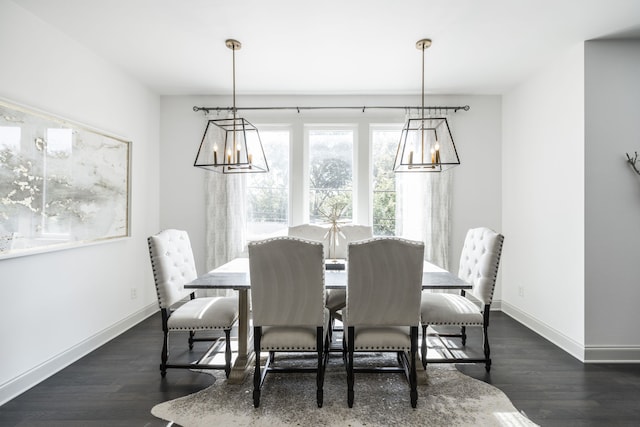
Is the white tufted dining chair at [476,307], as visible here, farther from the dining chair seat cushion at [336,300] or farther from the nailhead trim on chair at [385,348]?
the dining chair seat cushion at [336,300]

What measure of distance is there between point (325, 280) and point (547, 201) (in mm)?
2429

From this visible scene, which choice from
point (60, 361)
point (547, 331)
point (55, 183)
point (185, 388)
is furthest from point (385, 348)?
point (55, 183)

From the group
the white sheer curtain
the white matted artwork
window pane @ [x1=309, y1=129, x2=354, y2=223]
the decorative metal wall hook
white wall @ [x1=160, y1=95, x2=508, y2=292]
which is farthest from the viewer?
window pane @ [x1=309, y1=129, x2=354, y2=223]

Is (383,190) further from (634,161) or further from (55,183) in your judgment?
(55,183)

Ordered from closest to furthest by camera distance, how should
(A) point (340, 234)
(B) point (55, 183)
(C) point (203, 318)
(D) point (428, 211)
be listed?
(C) point (203, 318)
(B) point (55, 183)
(A) point (340, 234)
(D) point (428, 211)

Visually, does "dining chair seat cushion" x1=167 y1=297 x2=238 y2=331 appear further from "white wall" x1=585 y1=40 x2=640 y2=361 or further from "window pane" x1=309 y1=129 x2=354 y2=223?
"white wall" x1=585 y1=40 x2=640 y2=361

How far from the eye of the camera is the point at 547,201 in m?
3.28

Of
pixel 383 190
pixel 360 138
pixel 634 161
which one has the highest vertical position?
pixel 360 138

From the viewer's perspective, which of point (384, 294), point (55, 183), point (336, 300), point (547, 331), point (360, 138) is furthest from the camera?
point (360, 138)

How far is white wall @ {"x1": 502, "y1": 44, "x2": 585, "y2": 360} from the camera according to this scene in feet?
9.50

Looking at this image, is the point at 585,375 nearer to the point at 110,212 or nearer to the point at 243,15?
the point at 243,15

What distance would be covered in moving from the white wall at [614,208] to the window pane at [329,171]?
236 centimetres

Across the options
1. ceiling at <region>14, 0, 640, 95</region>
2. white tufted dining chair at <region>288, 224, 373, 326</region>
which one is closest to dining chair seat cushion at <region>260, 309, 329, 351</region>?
white tufted dining chair at <region>288, 224, 373, 326</region>

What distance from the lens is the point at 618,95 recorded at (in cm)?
279
